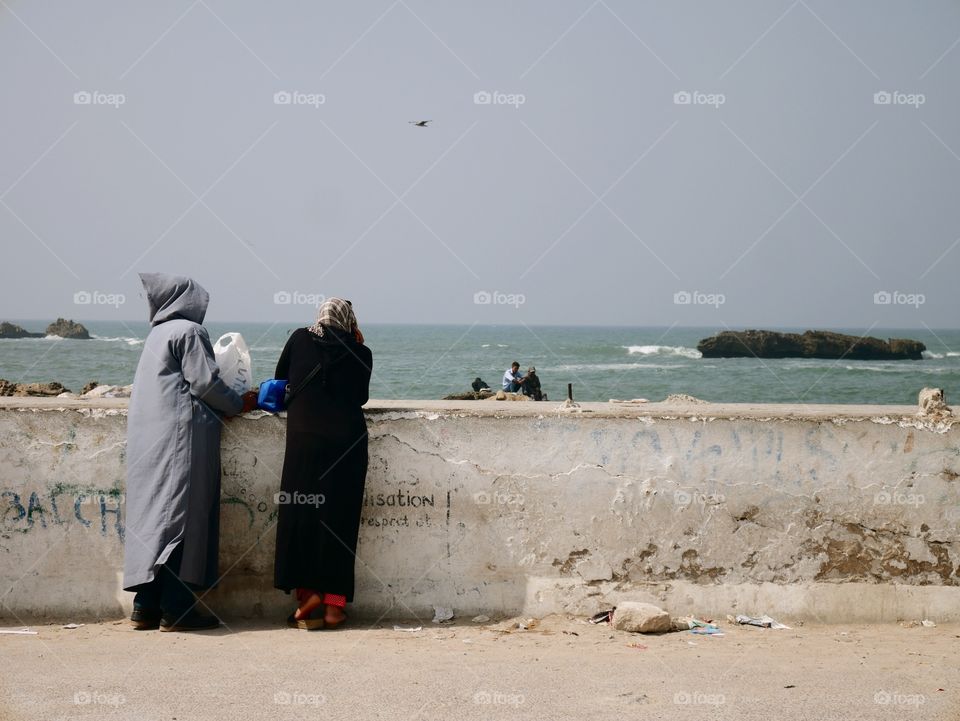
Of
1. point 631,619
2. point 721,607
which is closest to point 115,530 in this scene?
point 631,619

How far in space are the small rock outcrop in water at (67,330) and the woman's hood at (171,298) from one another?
243ft

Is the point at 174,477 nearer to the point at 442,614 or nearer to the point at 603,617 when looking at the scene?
the point at 442,614

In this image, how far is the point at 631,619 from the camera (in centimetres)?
409

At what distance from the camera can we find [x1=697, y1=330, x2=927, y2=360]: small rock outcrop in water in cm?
6400

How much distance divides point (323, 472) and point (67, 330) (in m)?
77.1

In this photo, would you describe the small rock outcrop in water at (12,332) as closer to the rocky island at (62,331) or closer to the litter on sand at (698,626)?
the rocky island at (62,331)

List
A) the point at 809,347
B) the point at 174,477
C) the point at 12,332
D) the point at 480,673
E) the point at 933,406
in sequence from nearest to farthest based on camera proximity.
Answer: the point at 480,673 → the point at 174,477 → the point at 933,406 → the point at 809,347 → the point at 12,332

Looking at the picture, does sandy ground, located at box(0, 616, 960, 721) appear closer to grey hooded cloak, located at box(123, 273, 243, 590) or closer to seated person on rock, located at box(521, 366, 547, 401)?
grey hooded cloak, located at box(123, 273, 243, 590)

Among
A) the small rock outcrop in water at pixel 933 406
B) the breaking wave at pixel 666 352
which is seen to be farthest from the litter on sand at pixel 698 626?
the breaking wave at pixel 666 352

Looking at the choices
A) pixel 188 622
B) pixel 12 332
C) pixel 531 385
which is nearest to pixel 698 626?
pixel 188 622

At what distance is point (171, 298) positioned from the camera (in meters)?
4.28

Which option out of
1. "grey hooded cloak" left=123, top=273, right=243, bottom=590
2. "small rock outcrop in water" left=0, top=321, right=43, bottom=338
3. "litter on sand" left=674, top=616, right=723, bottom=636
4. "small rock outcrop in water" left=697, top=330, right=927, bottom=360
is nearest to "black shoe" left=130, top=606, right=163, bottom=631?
"grey hooded cloak" left=123, top=273, right=243, bottom=590

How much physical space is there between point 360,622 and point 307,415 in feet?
3.24

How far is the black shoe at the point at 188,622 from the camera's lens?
4.06 meters
